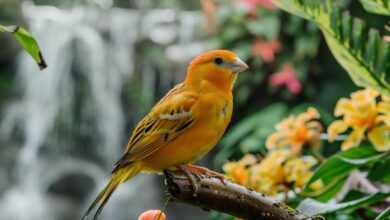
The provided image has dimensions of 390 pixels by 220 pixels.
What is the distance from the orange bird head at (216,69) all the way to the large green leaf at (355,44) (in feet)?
0.74

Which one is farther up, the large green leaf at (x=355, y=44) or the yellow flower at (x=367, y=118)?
the large green leaf at (x=355, y=44)

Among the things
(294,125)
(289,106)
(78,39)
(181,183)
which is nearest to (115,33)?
(78,39)

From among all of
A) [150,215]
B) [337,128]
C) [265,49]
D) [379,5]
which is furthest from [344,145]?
[265,49]

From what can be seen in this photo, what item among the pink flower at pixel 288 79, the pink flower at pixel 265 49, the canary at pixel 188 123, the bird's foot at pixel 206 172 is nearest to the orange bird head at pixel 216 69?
the canary at pixel 188 123

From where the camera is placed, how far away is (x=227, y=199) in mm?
736

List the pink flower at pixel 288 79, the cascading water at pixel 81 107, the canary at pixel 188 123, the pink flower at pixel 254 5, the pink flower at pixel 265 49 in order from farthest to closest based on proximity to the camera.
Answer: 1. the cascading water at pixel 81 107
2. the pink flower at pixel 254 5
3. the pink flower at pixel 265 49
4. the pink flower at pixel 288 79
5. the canary at pixel 188 123

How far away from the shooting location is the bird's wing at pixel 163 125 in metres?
0.97

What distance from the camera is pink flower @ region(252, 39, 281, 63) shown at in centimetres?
480

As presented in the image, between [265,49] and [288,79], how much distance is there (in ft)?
1.08

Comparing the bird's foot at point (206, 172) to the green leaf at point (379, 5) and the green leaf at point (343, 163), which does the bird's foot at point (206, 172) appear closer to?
the green leaf at point (343, 163)

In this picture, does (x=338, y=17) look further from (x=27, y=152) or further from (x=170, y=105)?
(x=27, y=152)

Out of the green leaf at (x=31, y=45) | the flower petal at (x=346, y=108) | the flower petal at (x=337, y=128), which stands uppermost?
the green leaf at (x=31, y=45)

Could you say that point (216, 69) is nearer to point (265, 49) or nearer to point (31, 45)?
point (31, 45)

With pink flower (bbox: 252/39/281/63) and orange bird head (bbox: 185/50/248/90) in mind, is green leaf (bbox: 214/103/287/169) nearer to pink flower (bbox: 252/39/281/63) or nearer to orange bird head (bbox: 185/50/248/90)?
pink flower (bbox: 252/39/281/63)
